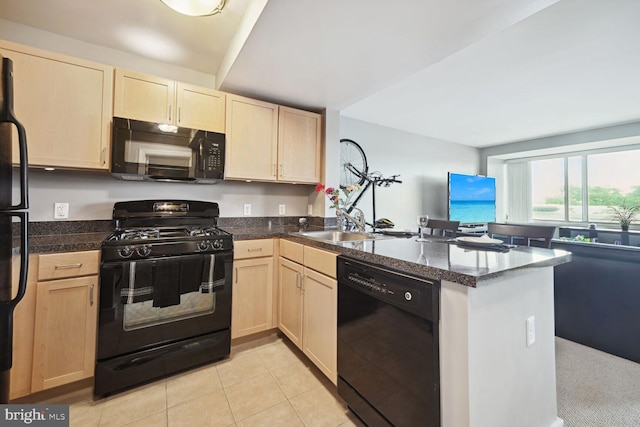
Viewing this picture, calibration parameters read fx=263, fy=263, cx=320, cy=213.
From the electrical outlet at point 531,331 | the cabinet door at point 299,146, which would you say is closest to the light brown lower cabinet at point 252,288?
the cabinet door at point 299,146

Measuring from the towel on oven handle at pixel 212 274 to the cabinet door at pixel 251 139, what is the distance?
0.79 meters

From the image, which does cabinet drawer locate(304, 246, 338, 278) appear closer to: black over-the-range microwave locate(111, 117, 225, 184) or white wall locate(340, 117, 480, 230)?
black over-the-range microwave locate(111, 117, 225, 184)

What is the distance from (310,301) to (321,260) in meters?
0.35

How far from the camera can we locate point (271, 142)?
2566 mm

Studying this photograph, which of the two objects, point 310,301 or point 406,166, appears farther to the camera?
point 406,166

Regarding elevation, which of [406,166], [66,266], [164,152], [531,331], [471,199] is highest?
[406,166]

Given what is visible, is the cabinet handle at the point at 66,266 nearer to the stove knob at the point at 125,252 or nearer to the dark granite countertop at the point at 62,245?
the dark granite countertop at the point at 62,245

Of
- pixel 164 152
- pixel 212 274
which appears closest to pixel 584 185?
pixel 212 274

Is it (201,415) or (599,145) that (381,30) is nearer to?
(201,415)

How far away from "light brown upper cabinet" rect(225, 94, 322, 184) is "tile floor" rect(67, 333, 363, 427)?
1585mm

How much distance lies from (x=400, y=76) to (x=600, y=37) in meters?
1.46

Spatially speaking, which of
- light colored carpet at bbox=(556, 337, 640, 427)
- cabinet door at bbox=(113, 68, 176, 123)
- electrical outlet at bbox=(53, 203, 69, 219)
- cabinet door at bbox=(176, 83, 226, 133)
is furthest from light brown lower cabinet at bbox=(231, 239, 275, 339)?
light colored carpet at bbox=(556, 337, 640, 427)

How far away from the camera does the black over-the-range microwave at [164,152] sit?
6.23ft

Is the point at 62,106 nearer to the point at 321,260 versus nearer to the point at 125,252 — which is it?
the point at 125,252
